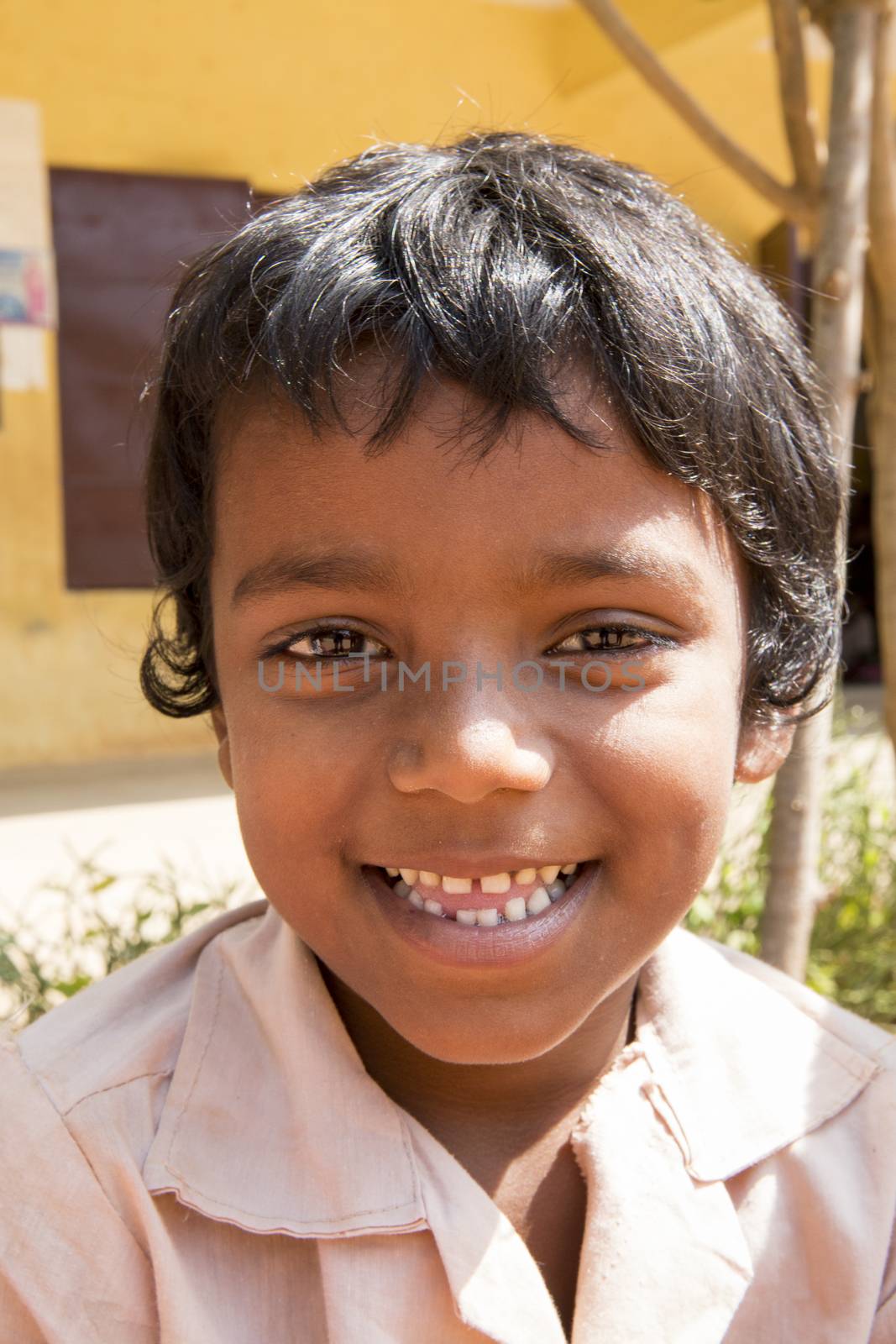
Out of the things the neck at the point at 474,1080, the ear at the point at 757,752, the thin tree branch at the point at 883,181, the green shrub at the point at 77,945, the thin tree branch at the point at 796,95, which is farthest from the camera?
the thin tree branch at the point at 883,181

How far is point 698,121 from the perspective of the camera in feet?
7.41

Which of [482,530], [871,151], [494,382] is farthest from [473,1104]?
[871,151]

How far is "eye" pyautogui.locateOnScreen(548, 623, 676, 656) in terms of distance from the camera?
1.18 m

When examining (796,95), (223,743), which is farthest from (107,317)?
(223,743)

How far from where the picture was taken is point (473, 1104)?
133cm

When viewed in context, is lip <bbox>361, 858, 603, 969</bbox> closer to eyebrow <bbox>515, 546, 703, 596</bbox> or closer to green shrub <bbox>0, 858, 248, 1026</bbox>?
eyebrow <bbox>515, 546, 703, 596</bbox>

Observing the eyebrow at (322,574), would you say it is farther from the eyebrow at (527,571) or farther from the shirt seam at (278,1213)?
the shirt seam at (278,1213)

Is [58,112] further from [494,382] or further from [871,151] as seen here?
[494,382]

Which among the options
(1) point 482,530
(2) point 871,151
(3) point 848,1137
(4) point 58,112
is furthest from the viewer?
(4) point 58,112

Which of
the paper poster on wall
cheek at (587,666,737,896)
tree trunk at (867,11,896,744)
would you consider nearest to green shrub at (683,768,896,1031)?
tree trunk at (867,11,896,744)

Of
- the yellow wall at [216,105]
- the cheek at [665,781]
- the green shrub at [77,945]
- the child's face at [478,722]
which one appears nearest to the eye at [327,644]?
the child's face at [478,722]

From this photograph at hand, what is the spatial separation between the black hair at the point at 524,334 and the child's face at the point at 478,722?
44mm

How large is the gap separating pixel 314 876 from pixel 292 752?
110 millimetres

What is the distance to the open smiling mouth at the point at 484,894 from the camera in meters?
1.15
